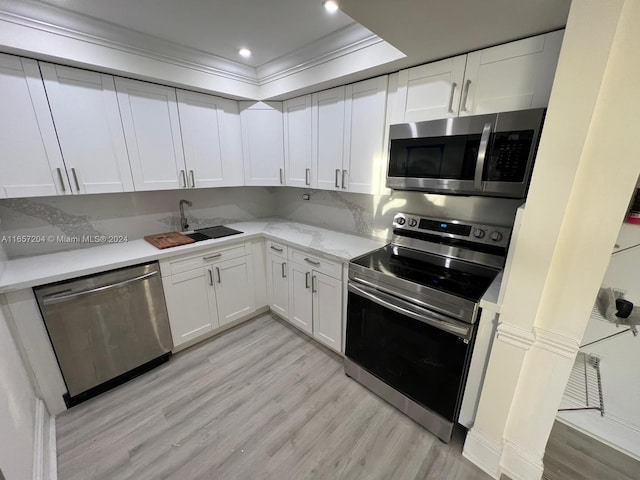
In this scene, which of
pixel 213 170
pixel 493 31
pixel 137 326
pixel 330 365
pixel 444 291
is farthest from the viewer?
pixel 213 170

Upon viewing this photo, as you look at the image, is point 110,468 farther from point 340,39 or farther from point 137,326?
point 340,39

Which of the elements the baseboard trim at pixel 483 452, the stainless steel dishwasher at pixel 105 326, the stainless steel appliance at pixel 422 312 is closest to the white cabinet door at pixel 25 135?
the stainless steel dishwasher at pixel 105 326

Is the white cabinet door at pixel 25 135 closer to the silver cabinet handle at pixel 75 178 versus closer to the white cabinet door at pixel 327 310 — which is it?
the silver cabinet handle at pixel 75 178

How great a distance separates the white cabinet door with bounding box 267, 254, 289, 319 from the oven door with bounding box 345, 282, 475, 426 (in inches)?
33.1

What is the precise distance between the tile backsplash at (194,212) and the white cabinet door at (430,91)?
1.93 ft

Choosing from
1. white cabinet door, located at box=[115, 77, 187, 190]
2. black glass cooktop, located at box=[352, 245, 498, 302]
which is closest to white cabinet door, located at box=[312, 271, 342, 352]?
black glass cooktop, located at box=[352, 245, 498, 302]

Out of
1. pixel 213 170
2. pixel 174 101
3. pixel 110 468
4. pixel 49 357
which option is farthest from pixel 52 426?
pixel 174 101

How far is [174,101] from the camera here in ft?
7.20

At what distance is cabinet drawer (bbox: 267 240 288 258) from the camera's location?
242cm

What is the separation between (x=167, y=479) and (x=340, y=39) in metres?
2.87

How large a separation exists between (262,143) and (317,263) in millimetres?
1430

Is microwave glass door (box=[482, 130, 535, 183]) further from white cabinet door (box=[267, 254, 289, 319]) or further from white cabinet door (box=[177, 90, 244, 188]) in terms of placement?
white cabinet door (box=[177, 90, 244, 188])

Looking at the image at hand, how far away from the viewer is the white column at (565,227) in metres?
0.91

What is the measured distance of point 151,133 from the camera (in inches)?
83.4
